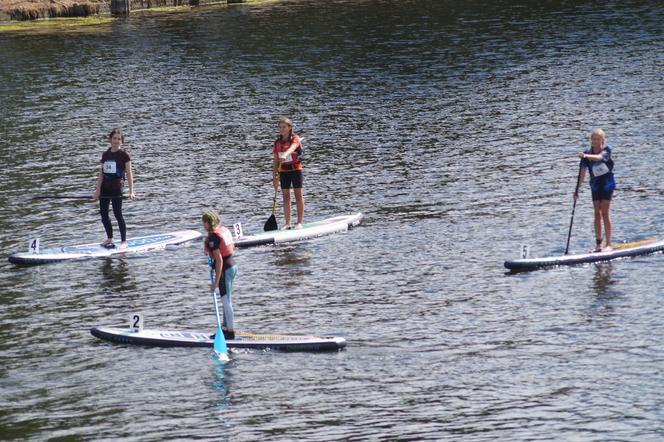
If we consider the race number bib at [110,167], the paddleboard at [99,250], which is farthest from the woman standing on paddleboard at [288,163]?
the race number bib at [110,167]

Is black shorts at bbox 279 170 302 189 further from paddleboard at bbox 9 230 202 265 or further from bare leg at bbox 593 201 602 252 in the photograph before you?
bare leg at bbox 593 201 602 252

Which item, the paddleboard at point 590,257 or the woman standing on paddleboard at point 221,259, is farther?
the paddleboard at point 590,257

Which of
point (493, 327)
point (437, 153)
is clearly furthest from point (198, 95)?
point (493, 327)

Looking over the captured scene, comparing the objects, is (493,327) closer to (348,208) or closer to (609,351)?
(609,351)

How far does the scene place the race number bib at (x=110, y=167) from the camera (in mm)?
27391

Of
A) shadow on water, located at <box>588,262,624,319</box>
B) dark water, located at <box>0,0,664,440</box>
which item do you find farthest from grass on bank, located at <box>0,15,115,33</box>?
shadow on water, located at <box>588,262,624,319</box>

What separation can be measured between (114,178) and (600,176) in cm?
1162

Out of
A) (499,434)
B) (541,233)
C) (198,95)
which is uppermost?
(198,95)

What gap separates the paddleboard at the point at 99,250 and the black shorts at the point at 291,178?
2.59 m

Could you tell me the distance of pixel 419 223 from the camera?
2969 cm

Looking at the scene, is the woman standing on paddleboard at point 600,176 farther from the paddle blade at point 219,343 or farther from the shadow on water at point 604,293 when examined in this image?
the paddle blade at point 219,343

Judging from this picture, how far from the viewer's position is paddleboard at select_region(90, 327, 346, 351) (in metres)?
20.8

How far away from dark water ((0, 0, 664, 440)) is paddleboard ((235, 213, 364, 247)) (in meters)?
0.39

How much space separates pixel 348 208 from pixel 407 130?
38.4 feet
